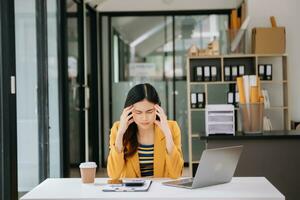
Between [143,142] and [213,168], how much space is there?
762 millimetres

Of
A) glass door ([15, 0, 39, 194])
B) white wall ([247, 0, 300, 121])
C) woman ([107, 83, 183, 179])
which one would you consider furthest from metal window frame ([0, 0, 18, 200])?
white wall ([247, 0, 300, 121])

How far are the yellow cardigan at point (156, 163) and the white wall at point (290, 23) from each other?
399cm

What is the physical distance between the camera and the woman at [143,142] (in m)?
3.23

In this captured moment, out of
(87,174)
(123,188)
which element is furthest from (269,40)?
(123,188)

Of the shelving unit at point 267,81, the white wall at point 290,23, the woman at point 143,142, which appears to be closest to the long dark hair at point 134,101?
the woman at point 143,142

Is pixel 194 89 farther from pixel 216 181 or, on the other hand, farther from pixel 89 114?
pixel 216 181

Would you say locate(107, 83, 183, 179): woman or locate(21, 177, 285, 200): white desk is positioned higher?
locate(107, 83, 183, 179): woman

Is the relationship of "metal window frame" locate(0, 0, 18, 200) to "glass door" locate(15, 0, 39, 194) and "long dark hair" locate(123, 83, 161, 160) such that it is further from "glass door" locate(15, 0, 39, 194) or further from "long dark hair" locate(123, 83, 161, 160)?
"long dark hair" locate(123, 83, 161, 160)

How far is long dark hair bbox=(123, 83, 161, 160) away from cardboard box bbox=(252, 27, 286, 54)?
3.68 meters

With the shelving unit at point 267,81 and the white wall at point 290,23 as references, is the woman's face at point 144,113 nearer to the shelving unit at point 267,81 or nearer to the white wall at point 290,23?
the shelving unit at point 267,81

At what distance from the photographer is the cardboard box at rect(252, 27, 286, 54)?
6.57m

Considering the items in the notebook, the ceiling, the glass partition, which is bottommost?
the notebook

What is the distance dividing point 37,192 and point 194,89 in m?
5.40

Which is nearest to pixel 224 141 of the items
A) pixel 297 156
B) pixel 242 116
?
pixel 242 116
